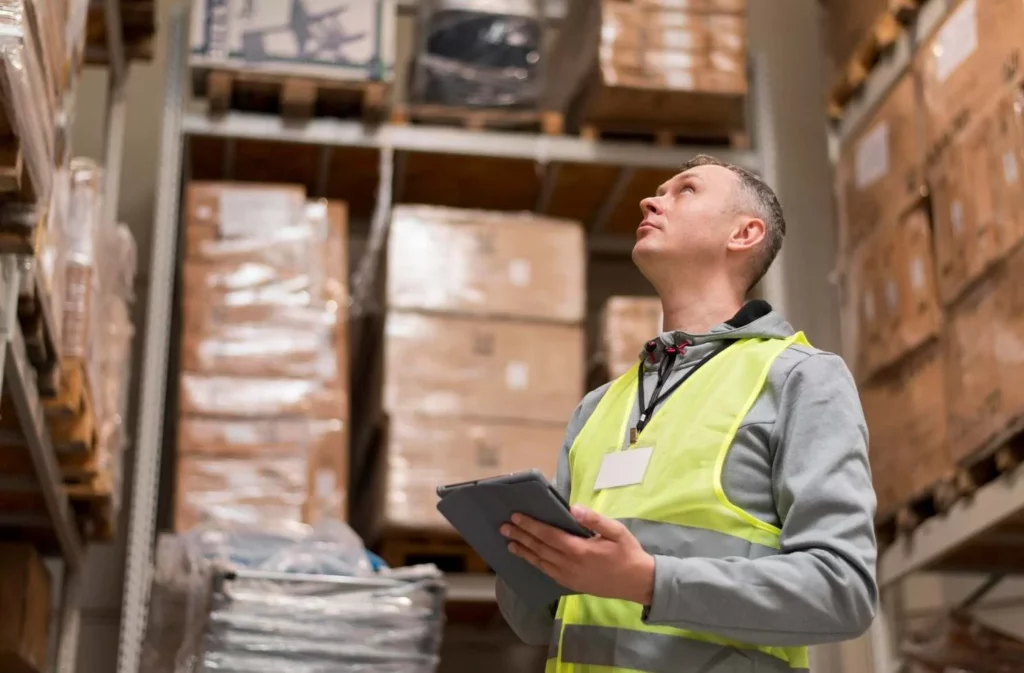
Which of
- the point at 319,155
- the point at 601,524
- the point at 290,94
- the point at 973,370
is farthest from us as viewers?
the point at 319,155

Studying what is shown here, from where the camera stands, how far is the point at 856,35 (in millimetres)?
6465

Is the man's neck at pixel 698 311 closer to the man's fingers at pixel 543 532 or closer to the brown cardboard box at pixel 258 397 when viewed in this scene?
the man's fingers at pixel 543 532

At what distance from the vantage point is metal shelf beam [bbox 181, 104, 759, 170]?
6402 millimetres

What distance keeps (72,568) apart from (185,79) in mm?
2451

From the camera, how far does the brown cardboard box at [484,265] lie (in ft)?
19.7

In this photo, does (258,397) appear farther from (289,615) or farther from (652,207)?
(652,207)

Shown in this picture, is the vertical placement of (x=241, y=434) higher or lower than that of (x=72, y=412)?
lower

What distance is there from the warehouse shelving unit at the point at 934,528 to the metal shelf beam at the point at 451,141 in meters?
0.72

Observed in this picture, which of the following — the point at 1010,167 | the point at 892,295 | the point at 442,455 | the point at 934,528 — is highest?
the point at 1010,167

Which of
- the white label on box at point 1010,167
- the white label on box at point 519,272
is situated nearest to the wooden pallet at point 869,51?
the white label on box at point 1010,167

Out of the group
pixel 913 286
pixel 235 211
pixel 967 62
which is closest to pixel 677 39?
pixel 967 62

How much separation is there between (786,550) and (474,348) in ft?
12.9

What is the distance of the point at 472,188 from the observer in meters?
7.11

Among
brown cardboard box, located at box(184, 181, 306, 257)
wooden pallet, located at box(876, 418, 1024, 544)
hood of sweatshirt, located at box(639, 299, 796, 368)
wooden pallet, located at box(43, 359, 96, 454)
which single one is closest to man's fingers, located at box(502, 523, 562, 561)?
hood of sweatshirt, located at box(639, 299, 796, 368)
